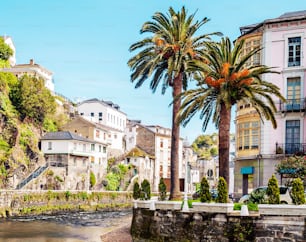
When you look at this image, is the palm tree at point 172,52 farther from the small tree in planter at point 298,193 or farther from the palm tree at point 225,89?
the small tree in planter at point 298,193

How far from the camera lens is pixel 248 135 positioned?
4425 cm

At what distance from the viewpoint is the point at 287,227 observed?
23547mm

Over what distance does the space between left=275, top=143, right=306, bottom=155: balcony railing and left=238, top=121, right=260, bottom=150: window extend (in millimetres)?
2153

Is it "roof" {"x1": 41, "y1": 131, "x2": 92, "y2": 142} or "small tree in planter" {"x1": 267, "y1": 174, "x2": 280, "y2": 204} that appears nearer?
"small tree in planter" {"x1": 267, "y1": 174, "x2": 280, "y2": 204}

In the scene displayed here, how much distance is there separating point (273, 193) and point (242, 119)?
20060 mm

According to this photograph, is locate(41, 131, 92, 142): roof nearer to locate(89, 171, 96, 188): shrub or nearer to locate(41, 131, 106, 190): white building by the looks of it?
locate(41, 131, 106, 190): white building

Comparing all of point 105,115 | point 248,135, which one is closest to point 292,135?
point 248,135

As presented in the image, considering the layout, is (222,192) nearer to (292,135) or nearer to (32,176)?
(292,135)

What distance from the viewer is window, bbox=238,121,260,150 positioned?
43.5m

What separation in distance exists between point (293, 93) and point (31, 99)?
190 ft

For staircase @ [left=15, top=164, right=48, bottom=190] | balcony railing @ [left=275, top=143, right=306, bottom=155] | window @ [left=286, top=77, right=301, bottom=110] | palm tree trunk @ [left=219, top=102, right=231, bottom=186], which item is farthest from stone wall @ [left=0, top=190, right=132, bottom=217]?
window @ [left=286, top=77, right=301, bottom=110]

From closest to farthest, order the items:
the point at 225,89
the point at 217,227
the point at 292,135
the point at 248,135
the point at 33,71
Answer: the point at 217,227 < the point at 225,89 < the point at 292,135 < the point at 248,135 < the point at 33,71

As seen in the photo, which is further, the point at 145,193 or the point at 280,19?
the point at 280,19

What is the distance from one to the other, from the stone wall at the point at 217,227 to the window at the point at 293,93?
17172 mm
